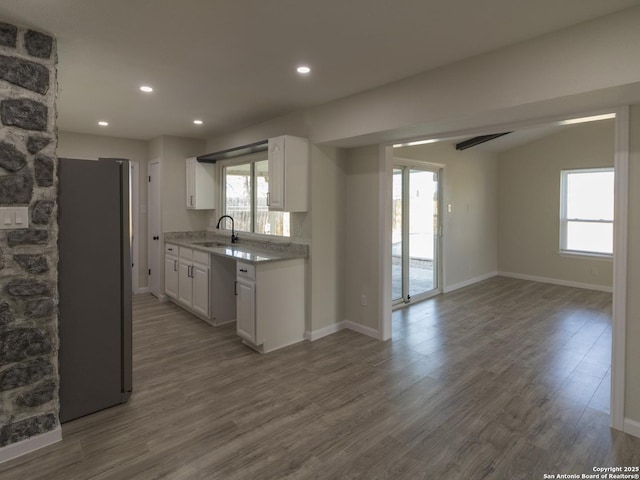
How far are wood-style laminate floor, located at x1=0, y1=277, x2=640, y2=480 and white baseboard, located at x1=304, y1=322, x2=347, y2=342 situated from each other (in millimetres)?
92

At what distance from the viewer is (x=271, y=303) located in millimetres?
3705

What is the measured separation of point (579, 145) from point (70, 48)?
742 cm

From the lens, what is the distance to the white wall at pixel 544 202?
618cm

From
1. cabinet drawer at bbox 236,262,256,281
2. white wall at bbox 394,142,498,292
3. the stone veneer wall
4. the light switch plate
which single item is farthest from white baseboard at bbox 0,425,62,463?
white wall at bbox 394,142,498,292

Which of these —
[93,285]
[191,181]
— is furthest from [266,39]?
[191,181]

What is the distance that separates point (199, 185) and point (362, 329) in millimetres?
3300

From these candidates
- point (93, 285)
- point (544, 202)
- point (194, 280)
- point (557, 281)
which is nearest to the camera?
point (93, 285)

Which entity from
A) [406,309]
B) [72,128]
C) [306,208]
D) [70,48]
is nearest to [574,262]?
[406,309]

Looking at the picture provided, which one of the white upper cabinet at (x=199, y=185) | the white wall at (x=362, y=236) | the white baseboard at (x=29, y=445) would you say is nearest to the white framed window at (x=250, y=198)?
the white upper cabinet at (x=199, y=185)

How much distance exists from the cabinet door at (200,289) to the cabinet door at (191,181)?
1.38m

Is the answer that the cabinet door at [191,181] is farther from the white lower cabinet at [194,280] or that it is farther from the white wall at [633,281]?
the white wall at [633,281]

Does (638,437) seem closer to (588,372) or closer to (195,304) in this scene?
(588,372)

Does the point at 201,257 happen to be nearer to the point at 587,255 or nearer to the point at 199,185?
the point at 199,185

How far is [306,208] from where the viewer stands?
3936 millimetres
